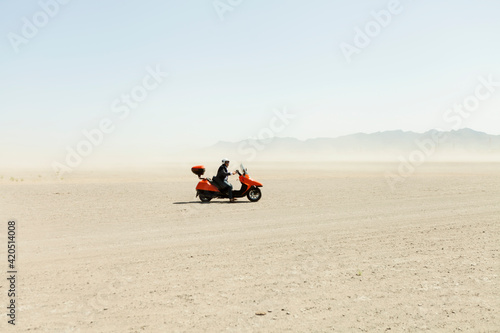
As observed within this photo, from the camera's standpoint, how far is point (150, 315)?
5715mm

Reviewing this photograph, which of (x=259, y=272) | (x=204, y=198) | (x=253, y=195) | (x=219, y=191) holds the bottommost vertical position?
(x=259, y=272)

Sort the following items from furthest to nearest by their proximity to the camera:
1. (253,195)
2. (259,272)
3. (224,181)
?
(253,195) < (224,181) < (259,272)

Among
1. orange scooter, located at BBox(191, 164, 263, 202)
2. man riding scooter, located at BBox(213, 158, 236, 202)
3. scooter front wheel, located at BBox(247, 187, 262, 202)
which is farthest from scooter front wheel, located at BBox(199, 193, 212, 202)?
scooter front wheel, located at BBox(247, 187, 262, 202)

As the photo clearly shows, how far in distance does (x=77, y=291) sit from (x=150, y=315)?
163 cm

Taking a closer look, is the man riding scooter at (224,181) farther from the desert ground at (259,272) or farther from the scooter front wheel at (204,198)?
the desert ground at (259,272)

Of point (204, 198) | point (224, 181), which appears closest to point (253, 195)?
point (224, 181)

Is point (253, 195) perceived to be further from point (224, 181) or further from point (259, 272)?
point (259, 272)

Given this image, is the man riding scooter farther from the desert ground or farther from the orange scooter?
the desert ground

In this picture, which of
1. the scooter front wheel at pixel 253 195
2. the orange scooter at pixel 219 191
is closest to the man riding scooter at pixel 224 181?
the orange scooter at pixel 219 191

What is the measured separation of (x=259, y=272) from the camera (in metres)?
7.60

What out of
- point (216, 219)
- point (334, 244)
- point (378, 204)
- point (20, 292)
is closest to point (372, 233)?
point (334, 244)

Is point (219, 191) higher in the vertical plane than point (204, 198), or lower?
higher

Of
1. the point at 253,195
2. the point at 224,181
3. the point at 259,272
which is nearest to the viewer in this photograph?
the point at 259,272

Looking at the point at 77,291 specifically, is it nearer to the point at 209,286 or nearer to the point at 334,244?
the point at 209,286
